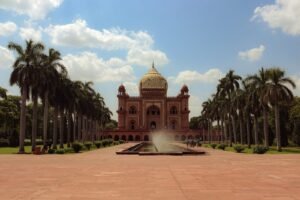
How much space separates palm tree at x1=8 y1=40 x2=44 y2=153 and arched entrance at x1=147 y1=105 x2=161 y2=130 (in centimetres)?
6210

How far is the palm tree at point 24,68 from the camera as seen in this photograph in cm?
3175

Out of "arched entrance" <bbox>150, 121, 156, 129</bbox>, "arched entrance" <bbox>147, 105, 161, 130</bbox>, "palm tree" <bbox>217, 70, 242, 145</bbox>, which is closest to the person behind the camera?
"palm tree" <bbox>217, 70, 242, 145</bbox>

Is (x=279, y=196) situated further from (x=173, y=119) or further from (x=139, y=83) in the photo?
(x=139, y=83)

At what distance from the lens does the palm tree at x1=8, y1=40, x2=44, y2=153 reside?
3175 cm

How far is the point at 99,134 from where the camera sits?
82.2m

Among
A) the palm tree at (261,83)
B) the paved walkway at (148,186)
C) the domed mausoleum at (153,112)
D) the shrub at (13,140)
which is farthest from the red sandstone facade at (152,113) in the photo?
the paved walkway at (148,186)

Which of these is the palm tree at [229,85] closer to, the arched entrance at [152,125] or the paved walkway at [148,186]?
the paved walkway at [148,186]

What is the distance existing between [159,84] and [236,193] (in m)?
87.9

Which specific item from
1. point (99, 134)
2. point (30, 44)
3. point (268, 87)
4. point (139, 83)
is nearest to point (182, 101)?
point (139, 83)

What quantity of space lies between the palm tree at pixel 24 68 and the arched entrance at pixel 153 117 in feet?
204

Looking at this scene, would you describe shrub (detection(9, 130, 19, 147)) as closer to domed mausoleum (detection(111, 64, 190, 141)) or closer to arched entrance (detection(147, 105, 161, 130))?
domed mausoleum (detection(111, 64, 190, 141))

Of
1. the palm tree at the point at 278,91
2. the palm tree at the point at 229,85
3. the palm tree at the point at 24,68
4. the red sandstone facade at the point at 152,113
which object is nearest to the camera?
the palm tree at the point at 24,68

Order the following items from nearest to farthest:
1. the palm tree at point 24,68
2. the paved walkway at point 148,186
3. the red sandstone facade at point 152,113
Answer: the paved walkway at point 148,186 < the palm tree at point 24,68 < the red sandstone facade at point 152,113

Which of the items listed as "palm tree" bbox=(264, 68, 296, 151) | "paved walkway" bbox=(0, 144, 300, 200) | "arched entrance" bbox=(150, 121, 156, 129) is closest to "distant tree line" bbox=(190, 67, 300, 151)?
"palm tree" bbox=(264, 68, 296, 151)
